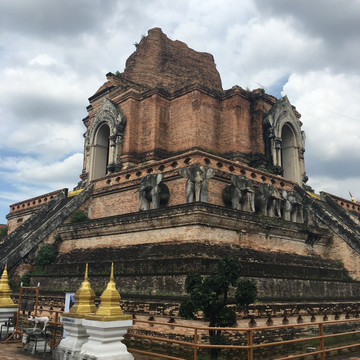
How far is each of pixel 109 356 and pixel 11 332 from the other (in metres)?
5.28

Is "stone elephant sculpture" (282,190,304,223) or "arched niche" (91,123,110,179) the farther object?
"arched niche" (91,123,110,179)

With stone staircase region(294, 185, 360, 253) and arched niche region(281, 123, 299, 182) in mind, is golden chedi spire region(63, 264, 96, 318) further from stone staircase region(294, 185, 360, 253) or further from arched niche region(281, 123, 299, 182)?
arched niche region(281, 123, 299, 182)

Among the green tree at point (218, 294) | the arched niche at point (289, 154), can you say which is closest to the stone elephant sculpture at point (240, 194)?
the green tree at point (218, 294)

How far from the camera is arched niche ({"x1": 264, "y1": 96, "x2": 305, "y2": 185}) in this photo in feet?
67.4

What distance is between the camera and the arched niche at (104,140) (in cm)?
2062

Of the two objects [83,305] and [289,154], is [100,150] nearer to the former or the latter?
[289,154]

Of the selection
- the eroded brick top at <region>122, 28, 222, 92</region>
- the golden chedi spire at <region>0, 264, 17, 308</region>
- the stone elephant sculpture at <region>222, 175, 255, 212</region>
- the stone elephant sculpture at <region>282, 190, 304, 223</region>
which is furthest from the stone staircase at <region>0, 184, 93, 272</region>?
the stone elephant sculpture at <region>282, 190, 304, 223</region>

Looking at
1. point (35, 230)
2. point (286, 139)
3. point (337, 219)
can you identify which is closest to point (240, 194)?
point (337, 219)

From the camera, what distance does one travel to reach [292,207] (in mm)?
16828

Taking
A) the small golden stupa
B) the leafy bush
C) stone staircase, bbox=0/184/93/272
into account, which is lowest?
the small golden stupa

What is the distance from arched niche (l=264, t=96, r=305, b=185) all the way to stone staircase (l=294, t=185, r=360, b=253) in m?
2.60

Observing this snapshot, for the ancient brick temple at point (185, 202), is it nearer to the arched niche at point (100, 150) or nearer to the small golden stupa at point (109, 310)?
the arched niche at point (100, 150)

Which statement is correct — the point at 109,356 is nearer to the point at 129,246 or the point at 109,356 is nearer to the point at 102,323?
the point at 102,323

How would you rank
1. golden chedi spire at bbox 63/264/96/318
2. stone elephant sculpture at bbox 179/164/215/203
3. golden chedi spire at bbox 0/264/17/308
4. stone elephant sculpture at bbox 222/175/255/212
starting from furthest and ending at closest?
stone elephant sculpture at bbox 222/175/255/212 < stone elephant sculpture at bbox 179/164/215/203 < golden chedi spire at bbox 0/264/17/308 < golden chedi spire at bbox 63/264/96/318
